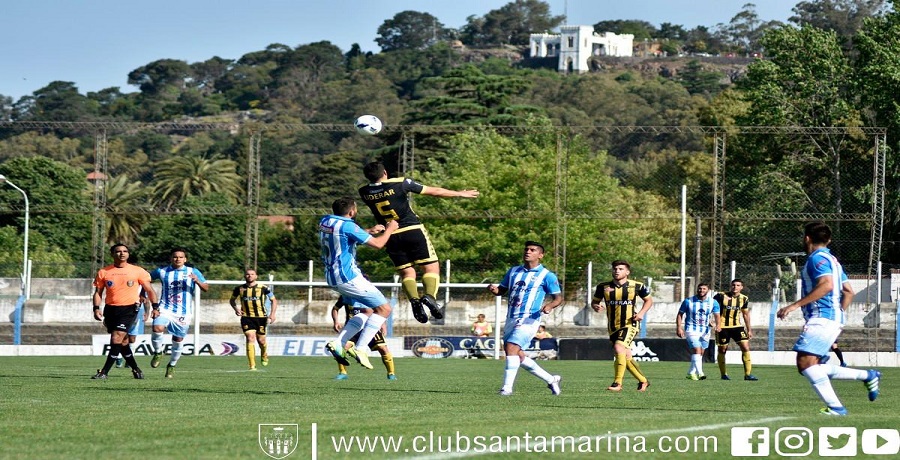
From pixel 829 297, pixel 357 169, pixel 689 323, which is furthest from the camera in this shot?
pixel 357 169

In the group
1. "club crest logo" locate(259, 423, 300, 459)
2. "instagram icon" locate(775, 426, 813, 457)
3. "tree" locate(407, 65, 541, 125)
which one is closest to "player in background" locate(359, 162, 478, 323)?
"club crest logo" locate(259, 423, 300, 459)

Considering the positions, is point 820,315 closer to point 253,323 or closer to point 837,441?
point 837,441

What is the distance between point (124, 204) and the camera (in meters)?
90.8

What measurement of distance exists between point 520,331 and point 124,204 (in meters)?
78.6

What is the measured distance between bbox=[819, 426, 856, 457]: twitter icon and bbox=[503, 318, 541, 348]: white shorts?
5880 millimetres

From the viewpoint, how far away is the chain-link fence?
1754 inches

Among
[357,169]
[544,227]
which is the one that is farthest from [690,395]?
[357,169]

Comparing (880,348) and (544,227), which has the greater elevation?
(544,227)

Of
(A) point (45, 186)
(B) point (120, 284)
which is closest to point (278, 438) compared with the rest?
(B) point (120, 284)

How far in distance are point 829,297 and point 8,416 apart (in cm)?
726

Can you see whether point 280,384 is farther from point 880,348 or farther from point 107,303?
point 880,348

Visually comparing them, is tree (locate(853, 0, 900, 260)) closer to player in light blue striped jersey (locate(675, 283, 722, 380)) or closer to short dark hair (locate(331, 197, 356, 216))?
player in light blue striped jersey (locate(675, 283, 722, 380))

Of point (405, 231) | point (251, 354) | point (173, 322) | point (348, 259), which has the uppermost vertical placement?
point (405, 231)

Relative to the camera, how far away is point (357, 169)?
98812 mm
